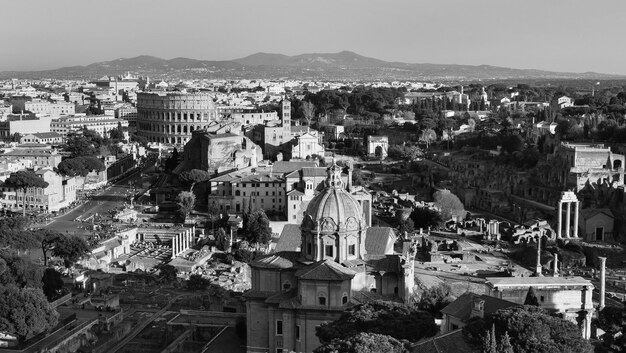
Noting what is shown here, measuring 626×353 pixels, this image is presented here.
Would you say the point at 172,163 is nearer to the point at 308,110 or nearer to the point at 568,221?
the point at 568,221

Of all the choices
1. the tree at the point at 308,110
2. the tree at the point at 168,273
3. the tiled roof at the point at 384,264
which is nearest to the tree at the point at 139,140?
the tree at the point at 308,110

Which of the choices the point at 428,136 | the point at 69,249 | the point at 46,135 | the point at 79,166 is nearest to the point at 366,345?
the point at 69,249

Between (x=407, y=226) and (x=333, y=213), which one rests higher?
(x=333, y=213)

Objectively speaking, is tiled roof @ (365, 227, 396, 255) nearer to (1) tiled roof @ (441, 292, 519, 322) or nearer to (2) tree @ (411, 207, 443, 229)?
(1) tiled roof @ (441, 292, 519, 322)

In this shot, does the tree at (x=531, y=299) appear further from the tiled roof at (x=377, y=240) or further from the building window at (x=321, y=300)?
the building window at (x=321, y=300)

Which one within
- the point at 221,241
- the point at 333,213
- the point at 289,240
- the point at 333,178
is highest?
the point at 333,178

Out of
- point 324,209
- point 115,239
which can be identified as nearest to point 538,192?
point 115,239
